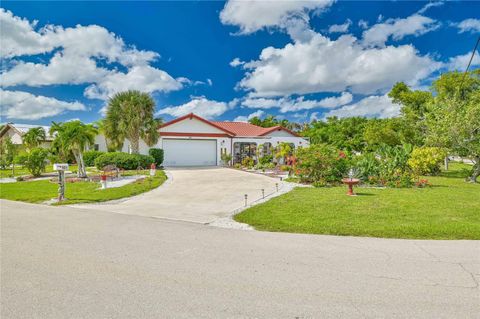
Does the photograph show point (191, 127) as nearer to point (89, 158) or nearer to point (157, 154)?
point (157, 154)

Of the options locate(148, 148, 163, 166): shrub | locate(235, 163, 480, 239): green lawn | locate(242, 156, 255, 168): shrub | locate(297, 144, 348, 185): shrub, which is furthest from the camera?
locate(148, 148, 163, 166): shrub

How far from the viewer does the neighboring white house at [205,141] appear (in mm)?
27047

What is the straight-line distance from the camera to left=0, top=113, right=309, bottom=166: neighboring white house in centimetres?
2705

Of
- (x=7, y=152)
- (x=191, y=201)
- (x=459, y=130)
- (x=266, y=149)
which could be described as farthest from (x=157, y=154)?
(x=459, y=130)

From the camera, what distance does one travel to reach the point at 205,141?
28.3 m

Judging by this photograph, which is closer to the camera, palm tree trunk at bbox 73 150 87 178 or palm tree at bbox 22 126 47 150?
palm tree trunk at bbox 73 150 87 178

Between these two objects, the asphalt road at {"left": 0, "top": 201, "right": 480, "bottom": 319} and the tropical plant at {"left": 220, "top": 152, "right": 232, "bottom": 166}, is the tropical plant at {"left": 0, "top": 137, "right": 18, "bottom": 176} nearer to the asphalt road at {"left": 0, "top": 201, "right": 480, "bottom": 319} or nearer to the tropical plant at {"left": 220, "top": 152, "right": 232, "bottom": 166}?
A: the tropical plant at {"left": 220, "top": 152, "right": 232, "bottom": 166}

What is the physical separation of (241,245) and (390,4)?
16125 millimetres

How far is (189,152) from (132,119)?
5.93 m

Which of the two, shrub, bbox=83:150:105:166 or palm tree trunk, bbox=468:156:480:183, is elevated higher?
shrub, bbox=83:150:105:166

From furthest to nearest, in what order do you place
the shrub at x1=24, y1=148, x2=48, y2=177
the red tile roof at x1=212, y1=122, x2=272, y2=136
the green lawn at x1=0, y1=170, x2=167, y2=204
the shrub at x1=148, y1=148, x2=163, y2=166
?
the red tile roof at x1=212, y1=122, x2=272, y2=136 → the shrub at x1=148, y1=148, x2=163, y2=166 → the shrub at x1=24, y1=148, x2=48, y2=177 → the green lawn at x1=0, y1=170, x2=167, y2=204

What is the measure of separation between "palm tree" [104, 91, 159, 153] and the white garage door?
237 cm

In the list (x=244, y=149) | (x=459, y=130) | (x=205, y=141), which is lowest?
(x=244, y=149)

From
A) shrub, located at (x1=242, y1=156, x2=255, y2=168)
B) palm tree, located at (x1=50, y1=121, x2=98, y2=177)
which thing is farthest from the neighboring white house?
palm tree, located at (x1=50, y1=121, x2=98, y2=177)
